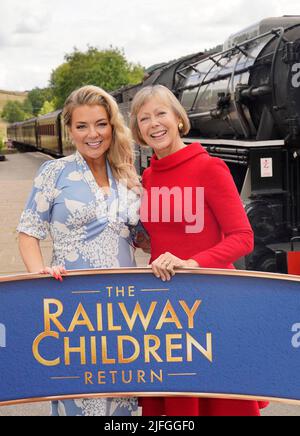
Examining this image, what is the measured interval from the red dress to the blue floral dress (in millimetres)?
127

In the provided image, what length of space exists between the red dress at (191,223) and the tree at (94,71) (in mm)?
73023

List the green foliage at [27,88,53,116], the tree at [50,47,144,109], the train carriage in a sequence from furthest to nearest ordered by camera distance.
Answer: the green foliage at [27,88,53,116] < the tree at [50,47,144,109] < the train carriage

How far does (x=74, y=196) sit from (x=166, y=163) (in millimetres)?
415

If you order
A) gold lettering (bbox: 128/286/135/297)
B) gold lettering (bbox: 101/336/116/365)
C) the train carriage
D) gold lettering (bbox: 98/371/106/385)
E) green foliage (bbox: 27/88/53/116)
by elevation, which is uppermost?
green foliage (bbox: 27/88/53/116)

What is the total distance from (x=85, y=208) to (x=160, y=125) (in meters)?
0.48

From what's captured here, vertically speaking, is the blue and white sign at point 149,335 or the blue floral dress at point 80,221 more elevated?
the blue floral dress at point 80,221

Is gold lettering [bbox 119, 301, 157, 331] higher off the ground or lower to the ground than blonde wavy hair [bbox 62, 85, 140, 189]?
lower

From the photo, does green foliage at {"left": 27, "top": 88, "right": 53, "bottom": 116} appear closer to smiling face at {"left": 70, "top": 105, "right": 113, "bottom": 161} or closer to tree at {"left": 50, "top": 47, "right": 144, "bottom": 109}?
tree at {"left": 50, "top": 47, "right": 144, "bottom": 109}

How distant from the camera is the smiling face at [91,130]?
9.41 ft

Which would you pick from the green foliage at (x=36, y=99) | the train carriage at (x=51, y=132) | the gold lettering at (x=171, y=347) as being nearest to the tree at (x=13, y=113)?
the green foliage at (x=36, y=99)

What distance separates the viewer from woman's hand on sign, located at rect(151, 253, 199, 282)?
264cm

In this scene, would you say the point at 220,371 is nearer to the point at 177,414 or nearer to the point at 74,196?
the point at 177,414

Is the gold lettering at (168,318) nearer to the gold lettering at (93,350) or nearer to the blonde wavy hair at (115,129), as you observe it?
the gold lettering at (93,350)

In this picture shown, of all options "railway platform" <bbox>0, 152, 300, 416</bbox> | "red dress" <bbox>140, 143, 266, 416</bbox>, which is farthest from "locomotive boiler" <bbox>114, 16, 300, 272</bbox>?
"red dress" <bbox>140, 143, 266, 416</bbox>
